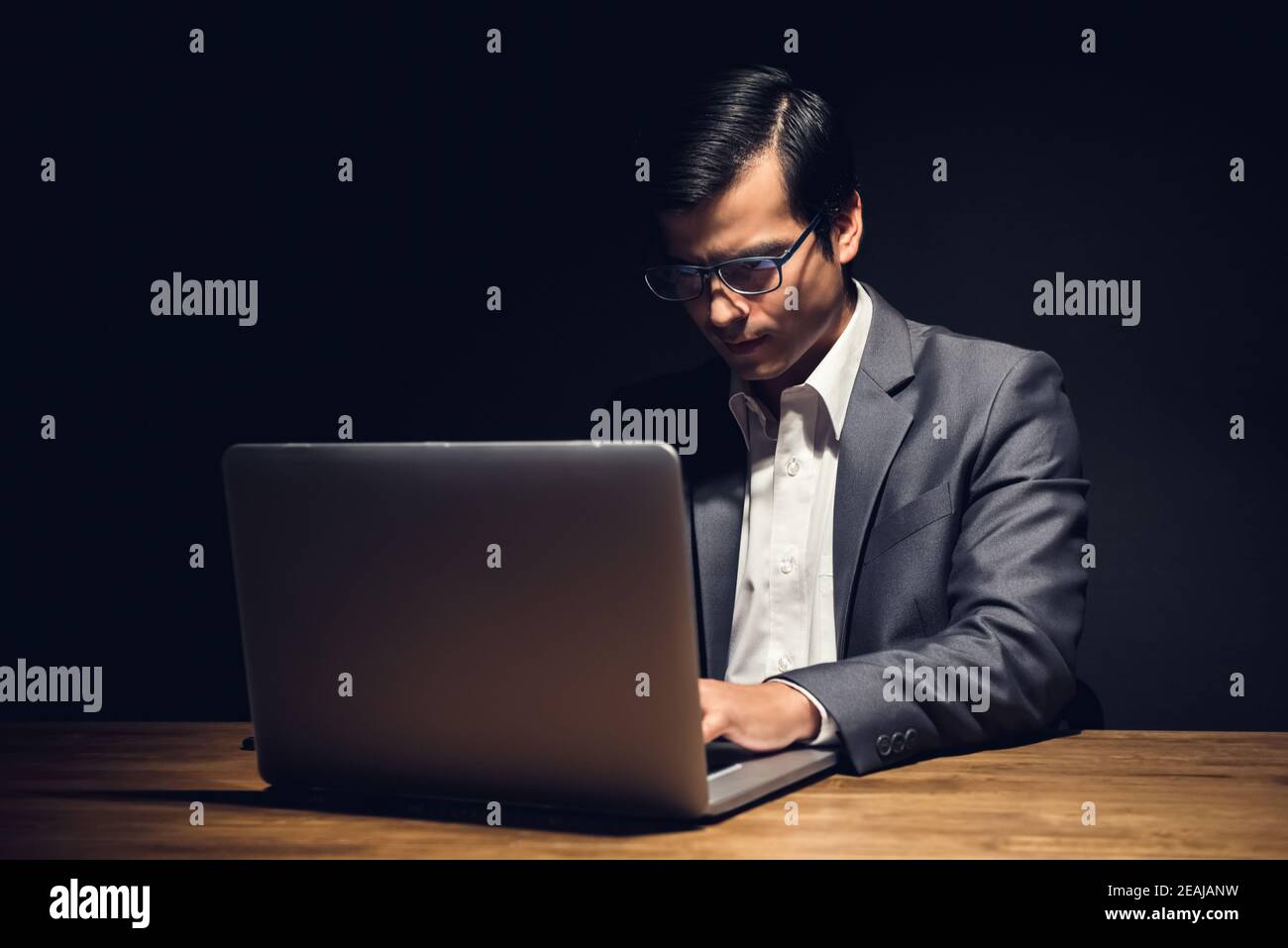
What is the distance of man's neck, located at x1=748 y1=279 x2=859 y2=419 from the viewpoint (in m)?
2.25

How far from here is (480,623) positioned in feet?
3.93

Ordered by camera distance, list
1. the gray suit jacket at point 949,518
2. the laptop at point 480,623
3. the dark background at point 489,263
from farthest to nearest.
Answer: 1. the dark background at point 489,263
2. the gray suit jacket at point 949,518
3. the laptop at point 480,623

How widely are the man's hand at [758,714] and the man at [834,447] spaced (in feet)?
0.80

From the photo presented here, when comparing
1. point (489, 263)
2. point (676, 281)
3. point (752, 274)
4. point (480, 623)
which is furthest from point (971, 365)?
point (489, 263)

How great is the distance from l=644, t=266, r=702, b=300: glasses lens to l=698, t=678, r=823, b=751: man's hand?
0.76 metres

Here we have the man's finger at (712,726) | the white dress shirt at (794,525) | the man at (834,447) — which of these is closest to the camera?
the man's finger at (712,726)

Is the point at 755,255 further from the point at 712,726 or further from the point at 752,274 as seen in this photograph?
the point at 712,726

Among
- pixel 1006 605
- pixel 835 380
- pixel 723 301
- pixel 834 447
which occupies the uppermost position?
pixel 723 301

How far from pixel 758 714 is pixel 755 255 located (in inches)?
33.9

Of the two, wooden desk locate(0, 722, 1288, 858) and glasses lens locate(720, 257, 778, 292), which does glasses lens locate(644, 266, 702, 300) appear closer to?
glasses lens locate(720, 257, 778, 292)

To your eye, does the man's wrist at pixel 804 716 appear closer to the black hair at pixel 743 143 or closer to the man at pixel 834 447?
the man at pixel 834 447

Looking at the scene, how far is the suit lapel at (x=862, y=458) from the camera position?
81.0 inches

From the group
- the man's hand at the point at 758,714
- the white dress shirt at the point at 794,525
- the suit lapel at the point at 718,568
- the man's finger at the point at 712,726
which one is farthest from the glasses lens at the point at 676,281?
the man's finger at the point at 712,726
